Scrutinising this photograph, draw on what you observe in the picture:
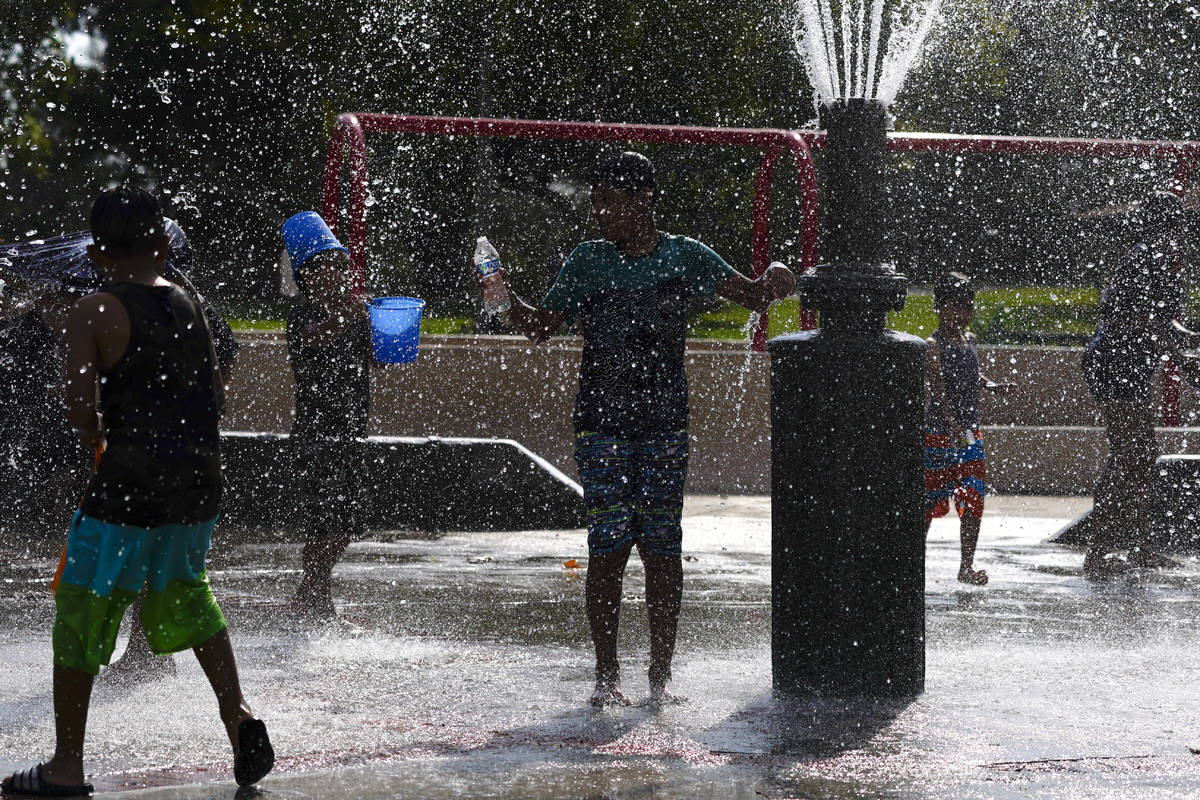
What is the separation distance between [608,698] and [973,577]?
11.6 ft

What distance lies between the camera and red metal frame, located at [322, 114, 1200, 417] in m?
11.7

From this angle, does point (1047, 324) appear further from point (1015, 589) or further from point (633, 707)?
point (633, 707)

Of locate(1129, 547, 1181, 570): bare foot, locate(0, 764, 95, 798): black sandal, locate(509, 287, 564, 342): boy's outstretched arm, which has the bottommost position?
locate(1129, 547, 1181, 570): bare foot

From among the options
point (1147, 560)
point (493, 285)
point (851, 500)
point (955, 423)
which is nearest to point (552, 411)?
point (955, 423)

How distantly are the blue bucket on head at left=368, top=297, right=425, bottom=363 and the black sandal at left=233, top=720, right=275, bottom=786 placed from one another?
10.4 feet

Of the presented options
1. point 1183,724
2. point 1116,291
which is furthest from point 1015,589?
point 1183,724

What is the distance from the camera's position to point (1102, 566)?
8.48m

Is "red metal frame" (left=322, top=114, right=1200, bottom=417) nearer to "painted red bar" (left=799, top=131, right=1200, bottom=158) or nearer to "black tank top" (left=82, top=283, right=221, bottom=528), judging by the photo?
"painted red bar" (left=799, top=131, right=1200, bottom=158)

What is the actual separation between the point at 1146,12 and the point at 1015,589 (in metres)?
22.8

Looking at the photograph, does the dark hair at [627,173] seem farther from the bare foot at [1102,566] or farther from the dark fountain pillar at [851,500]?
the bare foot at [1102,566]

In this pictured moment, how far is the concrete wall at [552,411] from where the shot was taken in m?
12.2

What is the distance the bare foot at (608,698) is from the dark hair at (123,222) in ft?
6.22

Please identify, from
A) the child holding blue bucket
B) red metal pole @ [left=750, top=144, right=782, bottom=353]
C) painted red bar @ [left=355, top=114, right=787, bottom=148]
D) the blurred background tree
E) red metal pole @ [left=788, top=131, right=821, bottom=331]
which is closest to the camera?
the child holding blue bucket

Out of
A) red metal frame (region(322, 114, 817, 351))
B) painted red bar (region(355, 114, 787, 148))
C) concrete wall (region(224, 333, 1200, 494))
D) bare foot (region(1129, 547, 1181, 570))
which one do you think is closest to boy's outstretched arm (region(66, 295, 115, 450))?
bare foot (region(1129, 547, 1181, 570))
